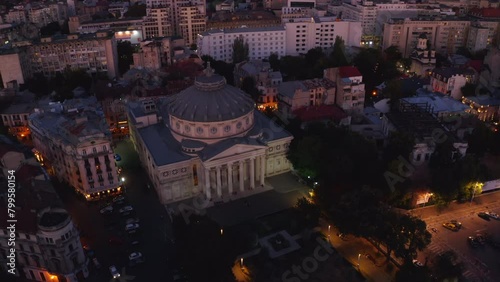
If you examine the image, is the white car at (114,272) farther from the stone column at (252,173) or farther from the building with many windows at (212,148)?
the stone column at (252,173)

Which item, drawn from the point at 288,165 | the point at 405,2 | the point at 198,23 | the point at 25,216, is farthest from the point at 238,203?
the point at 405,2

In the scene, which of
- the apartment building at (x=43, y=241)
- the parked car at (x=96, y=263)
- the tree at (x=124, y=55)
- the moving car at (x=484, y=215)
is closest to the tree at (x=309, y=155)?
the moving car at (x=484, y=215)

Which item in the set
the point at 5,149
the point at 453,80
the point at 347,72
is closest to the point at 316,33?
the point at 347,72

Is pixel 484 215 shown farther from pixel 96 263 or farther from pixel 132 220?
pixel 96 263

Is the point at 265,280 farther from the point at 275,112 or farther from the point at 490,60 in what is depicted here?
the point at 490,60

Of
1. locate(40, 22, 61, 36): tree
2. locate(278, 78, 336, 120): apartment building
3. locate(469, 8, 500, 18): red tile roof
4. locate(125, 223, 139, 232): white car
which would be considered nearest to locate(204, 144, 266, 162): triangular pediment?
locate(125, 223, 139, 232): white car

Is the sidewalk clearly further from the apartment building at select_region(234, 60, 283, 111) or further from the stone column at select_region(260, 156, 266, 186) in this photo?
the apartment building at select_region(234, 60, 283, 111)
